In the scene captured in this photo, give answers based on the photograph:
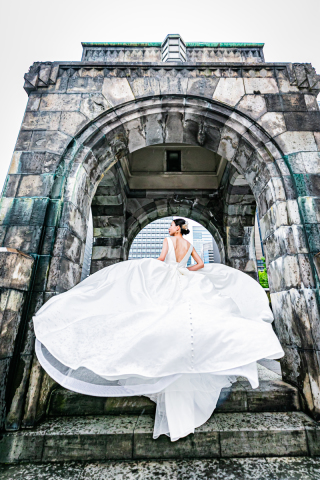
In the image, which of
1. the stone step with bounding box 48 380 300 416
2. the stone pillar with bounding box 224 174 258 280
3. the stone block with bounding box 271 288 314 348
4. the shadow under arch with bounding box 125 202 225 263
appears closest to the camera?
the stone step with bounding box 48 380 300 416

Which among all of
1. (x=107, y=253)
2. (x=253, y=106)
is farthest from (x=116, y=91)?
(x=107, y=253)

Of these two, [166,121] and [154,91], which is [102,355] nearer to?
[166,121]

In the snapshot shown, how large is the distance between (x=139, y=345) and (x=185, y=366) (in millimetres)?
344

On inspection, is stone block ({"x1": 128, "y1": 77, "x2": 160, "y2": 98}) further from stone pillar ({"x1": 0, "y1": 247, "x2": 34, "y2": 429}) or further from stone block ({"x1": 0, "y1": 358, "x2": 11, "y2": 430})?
stone block ({"x1": 0, "y1": 358, "x2": 11, "y2": 430})

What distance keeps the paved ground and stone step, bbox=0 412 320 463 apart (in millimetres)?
50

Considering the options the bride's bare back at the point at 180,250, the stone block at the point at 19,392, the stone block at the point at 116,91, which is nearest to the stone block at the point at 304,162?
the bride's bare back at the point at 180,250

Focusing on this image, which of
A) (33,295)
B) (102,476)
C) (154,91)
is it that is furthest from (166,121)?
(102,476)

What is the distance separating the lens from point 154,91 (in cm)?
322

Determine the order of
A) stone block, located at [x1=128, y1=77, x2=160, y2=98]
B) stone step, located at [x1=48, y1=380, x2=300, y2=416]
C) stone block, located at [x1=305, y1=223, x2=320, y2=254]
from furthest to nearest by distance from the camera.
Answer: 1. stone block, located at [x1=128, y1=77, x2=160, y2=98]
2. stone block, located at [x1=305, y1=223, x2=320, y2=254]
3. stone step, located at [x1=48, y1=380, x2=300, y2=416]

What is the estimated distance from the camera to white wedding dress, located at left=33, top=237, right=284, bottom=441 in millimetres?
1604

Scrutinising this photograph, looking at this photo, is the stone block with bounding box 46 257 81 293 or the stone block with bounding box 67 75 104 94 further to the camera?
the stone block with bounding box 67 75 104 94

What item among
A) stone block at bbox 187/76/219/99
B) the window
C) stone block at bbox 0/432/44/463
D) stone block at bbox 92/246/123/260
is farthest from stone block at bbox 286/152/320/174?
stone block at bbox 92/246/123/260

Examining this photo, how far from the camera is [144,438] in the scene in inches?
71.0

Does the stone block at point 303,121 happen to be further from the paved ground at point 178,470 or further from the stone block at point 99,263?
the stone block at point 99,263
